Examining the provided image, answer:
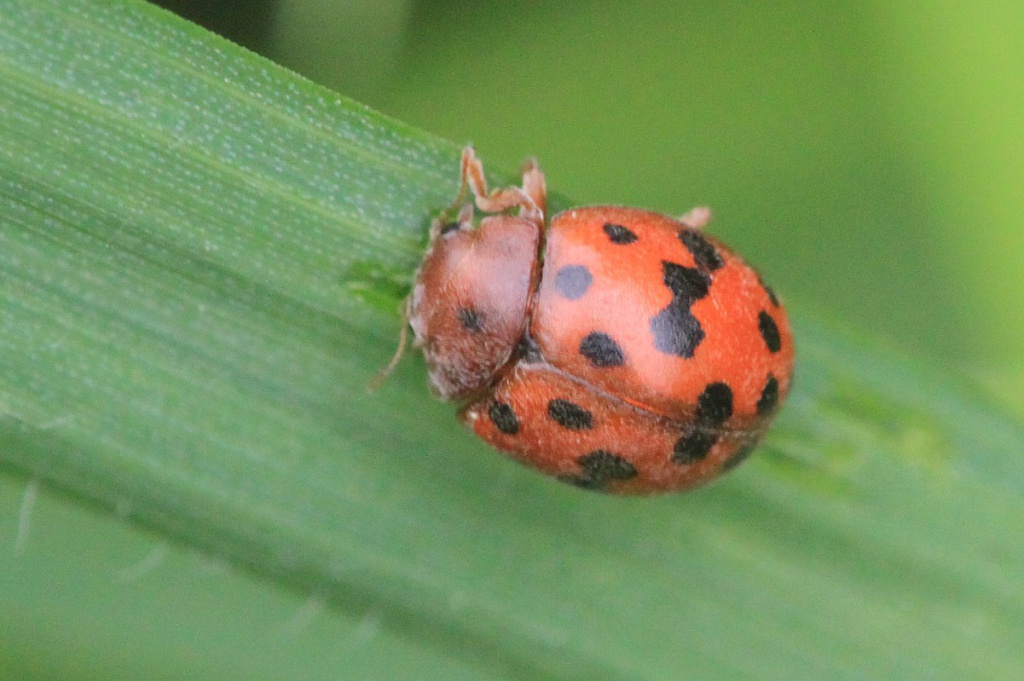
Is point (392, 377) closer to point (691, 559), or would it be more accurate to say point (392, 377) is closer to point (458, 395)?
point (458, 395)

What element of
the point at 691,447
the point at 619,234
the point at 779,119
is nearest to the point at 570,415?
the point at 691,447

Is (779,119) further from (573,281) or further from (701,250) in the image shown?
(573,281)

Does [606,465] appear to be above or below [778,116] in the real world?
below

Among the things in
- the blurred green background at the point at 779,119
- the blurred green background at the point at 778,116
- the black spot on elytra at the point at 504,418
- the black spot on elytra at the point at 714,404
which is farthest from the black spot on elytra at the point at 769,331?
the blurred green background at the point at 779,119

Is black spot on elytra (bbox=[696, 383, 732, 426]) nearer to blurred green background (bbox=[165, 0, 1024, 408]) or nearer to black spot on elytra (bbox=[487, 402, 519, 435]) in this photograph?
black spot on elytra (bbox=[487, 402, 519, 435])

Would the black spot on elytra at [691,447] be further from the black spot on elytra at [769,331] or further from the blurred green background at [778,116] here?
the blurred green background at [778,116]

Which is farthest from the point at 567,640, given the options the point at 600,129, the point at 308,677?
the point at 600,129

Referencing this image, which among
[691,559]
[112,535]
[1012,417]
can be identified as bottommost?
[112,535]
